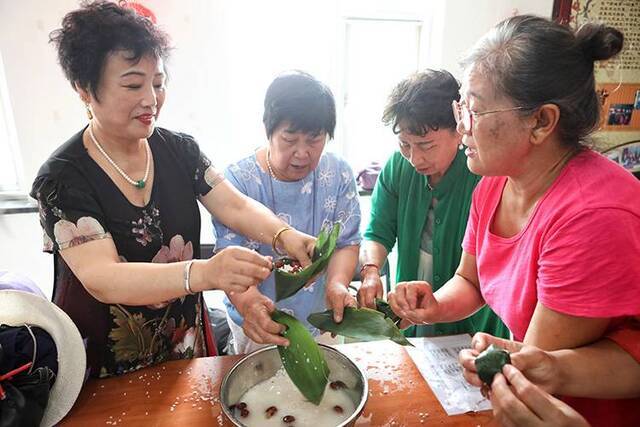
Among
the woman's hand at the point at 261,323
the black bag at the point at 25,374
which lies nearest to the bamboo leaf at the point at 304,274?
the woman's hand at the point at 261,323

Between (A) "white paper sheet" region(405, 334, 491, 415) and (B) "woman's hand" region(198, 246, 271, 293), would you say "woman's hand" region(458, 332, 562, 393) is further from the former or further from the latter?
(B) "woman's hand" region(198, 246, 271, 293)

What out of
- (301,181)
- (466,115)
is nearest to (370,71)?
(301,181)

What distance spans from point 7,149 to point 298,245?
2370 mm

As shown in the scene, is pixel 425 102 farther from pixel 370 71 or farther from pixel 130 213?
pixel 370 71

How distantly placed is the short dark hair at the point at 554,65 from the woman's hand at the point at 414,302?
0.55 m

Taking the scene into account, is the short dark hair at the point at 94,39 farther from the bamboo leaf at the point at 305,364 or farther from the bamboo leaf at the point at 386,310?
the bamboo leaf at the point at 386,310

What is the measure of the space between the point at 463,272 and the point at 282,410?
67 cm

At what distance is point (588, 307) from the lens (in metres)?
0.87

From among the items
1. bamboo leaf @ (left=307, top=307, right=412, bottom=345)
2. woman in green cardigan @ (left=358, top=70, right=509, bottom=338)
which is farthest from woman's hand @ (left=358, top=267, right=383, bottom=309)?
bamboo leaf @ (left=307, top=307, right=412, bottom=345)

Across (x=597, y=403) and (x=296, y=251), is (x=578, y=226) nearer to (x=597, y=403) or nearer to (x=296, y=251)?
(x=597, y=403)

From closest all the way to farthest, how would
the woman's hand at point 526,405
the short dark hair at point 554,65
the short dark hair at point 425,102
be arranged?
the woman's hand at point 526,405 → the short dark hair at point 554,65 → the short dark hair at point 425,102

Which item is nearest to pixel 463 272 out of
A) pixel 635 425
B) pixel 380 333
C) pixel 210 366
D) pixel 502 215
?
pixel 502 215

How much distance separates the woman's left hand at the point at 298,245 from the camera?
4.30 ft

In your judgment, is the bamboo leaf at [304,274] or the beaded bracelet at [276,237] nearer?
the bamboo leaf at [304,274]
